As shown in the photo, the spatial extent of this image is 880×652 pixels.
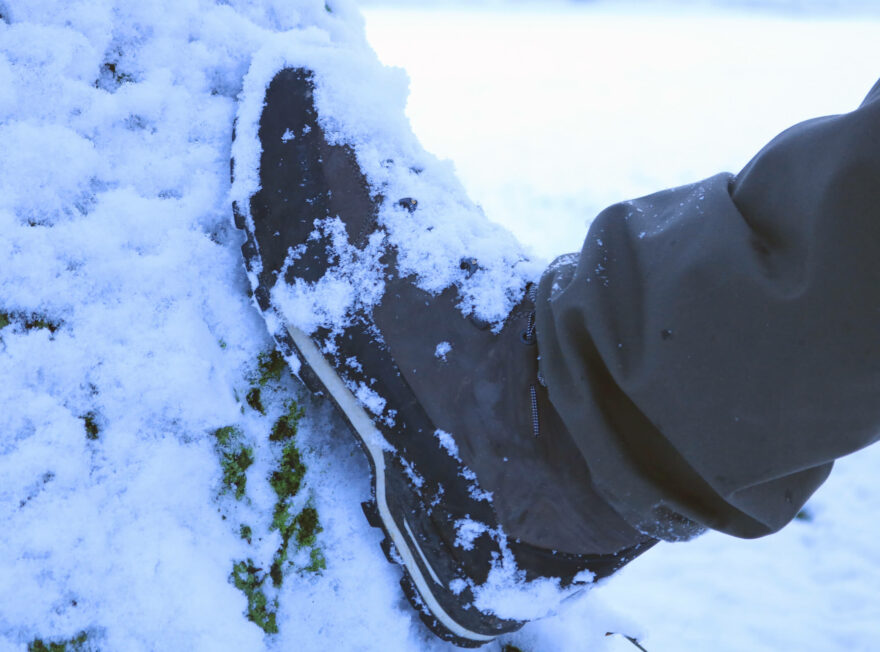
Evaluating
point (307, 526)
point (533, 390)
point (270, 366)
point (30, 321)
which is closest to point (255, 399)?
point (270, 366)

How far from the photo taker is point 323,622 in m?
0.90

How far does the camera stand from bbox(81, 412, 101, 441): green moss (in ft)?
2.71

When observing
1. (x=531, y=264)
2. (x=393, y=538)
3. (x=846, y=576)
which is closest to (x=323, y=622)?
(x=393, y=538)

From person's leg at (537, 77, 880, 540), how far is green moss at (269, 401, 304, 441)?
0.43m

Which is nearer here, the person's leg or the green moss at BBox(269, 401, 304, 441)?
the person's leg

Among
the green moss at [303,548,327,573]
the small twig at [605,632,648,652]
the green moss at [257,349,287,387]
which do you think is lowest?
the small twig at [605,632,648,652]

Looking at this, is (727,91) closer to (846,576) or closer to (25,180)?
(846,576)

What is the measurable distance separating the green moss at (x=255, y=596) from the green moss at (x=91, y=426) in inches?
10.3

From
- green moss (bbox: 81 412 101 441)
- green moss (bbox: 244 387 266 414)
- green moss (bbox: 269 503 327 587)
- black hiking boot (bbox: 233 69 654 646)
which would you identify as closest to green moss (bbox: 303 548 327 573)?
green moss (bbox: 269 503 327 587)

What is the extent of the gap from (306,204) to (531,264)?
338 millimetres

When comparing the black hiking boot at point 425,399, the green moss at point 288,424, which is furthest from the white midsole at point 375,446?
the green moss at point 288,424

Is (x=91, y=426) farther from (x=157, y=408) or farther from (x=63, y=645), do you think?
(x=63, y=645)

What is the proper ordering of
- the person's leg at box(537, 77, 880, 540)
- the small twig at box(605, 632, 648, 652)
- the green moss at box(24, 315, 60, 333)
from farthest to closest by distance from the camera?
1. the small twig at box(605, 632, 648, 652)
2. the green moss at box(24, 315, 60, 333)
3. the person's leg at box(537, 77, 880, 540)

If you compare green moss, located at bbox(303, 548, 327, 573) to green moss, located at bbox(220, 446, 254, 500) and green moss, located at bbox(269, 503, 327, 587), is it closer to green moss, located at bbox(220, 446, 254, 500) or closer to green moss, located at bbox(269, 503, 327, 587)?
green moss, located at bbox(269, 503, 327, 587)
